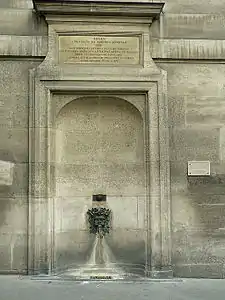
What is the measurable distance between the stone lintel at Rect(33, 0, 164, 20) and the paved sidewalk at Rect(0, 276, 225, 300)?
468cm

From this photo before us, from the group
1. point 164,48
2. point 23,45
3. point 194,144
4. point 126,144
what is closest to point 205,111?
point 194,144

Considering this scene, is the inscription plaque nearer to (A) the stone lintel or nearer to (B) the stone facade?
(B) the stone facade

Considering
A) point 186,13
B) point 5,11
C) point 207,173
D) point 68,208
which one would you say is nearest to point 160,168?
point 207,173

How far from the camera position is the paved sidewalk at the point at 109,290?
20.7ft

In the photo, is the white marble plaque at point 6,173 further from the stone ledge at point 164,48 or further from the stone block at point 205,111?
the stone block at point 205,111

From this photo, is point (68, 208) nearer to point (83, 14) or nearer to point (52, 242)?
point (52, 242)

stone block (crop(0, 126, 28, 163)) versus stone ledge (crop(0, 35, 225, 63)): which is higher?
stone ledge (crop(0, 35, 225, 63))

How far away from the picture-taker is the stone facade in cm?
765

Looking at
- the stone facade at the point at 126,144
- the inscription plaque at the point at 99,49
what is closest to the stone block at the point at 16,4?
the stone facade at the point at 126,144

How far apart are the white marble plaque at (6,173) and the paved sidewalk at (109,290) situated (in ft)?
5.41

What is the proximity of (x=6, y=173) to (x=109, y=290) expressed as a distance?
2.73 metres

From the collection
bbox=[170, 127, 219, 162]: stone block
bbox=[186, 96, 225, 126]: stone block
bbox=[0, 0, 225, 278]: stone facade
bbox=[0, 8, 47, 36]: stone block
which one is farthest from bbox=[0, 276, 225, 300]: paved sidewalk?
bbox=[0, 8, 47, 36]: stone block

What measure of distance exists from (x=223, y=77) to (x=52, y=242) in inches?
171

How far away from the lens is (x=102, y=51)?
25.9 ft
